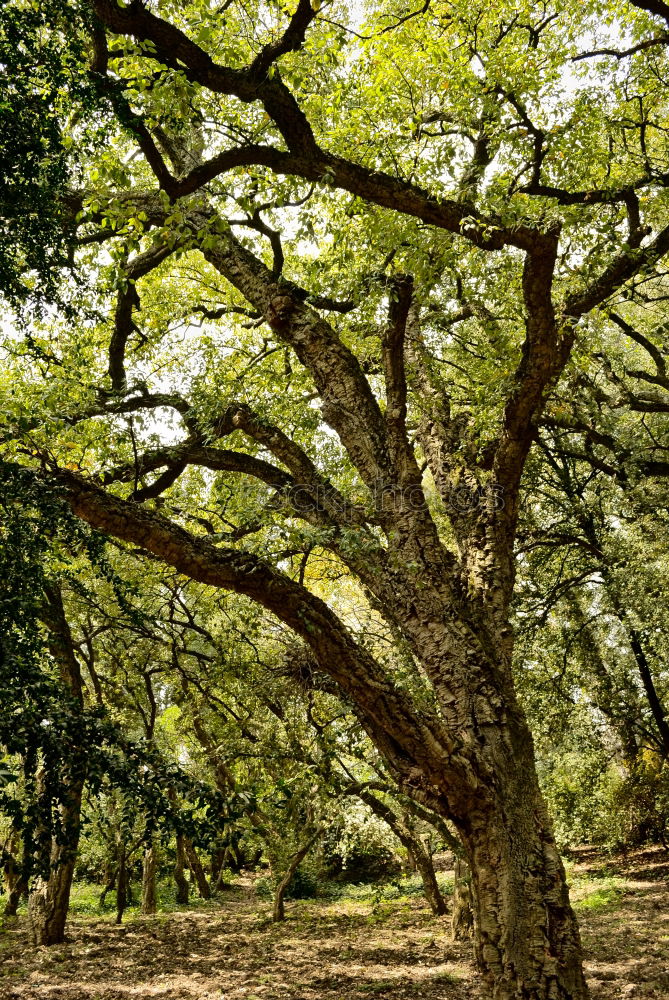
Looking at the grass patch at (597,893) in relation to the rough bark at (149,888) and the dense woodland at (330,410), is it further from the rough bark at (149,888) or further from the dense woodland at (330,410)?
the rough bark at (149,888)

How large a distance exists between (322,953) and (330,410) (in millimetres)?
8753

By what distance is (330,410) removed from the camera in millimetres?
5746

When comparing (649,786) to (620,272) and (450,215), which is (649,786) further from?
(450,215)

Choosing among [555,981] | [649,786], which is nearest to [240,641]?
[555,981]

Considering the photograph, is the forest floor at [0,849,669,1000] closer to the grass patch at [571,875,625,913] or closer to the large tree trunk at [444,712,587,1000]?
the grass patch at [571,875,625,913]

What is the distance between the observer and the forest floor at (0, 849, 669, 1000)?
293 inches

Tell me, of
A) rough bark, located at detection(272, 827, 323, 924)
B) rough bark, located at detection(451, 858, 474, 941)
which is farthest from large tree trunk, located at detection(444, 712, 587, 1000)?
rough bark, located at detection(272, 827, 323, 924)

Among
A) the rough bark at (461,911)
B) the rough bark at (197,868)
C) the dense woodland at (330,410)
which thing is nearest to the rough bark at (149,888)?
the rough bark at (197,868)

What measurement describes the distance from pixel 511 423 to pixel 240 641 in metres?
5.20

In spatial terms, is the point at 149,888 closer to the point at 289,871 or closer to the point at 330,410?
the point at 289,871

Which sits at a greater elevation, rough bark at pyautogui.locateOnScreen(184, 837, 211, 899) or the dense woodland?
the dense woodland

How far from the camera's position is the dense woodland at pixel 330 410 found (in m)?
3.54

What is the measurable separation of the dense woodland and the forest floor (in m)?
1.15

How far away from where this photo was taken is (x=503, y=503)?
5848 millimetres
